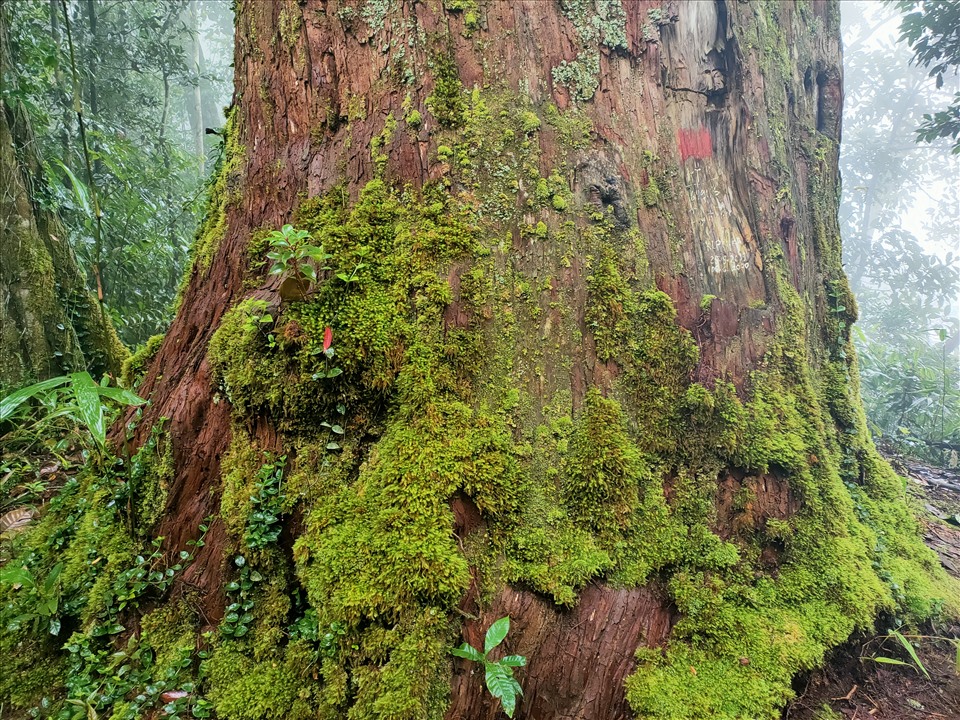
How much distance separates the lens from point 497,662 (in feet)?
5.43

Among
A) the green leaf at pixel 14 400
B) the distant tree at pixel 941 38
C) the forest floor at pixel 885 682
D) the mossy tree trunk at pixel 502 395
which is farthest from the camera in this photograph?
the distant tree at pixel 941 38

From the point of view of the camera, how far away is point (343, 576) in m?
1.76

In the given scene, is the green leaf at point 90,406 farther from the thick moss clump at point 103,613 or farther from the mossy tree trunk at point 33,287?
the mossy tree trunk at point 33,287

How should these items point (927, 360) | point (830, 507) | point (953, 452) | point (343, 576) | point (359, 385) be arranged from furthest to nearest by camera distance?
point (927, 360) < point (953, 452) < point (830, 507) < point (359, 385) < point (343, 576)

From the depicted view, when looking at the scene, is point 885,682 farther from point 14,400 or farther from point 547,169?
point 14,400

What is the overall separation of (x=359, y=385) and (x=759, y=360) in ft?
7.18

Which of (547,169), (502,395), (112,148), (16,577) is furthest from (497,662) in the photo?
(112,148)

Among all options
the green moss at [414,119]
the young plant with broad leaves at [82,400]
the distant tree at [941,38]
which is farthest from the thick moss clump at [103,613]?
the distant tree at [941,38]

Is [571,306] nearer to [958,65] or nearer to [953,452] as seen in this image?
[953,452]

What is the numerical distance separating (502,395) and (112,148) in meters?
7.10

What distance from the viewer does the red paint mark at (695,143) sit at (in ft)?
9.12

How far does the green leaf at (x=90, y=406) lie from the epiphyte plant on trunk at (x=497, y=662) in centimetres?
139

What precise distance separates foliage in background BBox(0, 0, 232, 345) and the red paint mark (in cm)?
305

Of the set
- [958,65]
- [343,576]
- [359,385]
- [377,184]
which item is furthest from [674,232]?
[958,65]
